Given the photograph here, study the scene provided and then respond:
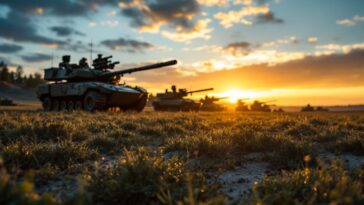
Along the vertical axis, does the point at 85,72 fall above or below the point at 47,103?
above

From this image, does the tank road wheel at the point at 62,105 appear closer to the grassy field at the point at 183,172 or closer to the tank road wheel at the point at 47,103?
the tank road wheel at the point at 47,103

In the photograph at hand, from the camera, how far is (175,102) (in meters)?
31.5

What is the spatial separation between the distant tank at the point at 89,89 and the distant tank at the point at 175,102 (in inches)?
376

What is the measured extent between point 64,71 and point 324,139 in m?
19.5

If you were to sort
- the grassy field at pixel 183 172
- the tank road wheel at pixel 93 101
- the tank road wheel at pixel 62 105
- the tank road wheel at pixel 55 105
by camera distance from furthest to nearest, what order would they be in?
the tank road wheel at pixel 55 105 < the tank road wheel at pixel 62 105 < the tank road wheel at pixel 93 101 < the grassy field at pixel 183 172

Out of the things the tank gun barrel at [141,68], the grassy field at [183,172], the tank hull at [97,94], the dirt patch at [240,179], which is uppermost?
the tank gun barrel at [141,68]

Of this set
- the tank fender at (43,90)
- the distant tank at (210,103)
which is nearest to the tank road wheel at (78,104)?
the tank fender at (43,90)

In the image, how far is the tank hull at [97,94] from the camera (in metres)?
18.5

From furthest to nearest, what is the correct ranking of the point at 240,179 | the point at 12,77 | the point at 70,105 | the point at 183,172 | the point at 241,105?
the point at 12,77 < the point at 241,105 < the point at 70,105 < the point at 240,179 < the point at 183,172

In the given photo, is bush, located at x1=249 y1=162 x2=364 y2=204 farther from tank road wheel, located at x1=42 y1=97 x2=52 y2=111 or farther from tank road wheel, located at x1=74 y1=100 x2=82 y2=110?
tank road wheel, located at x1=42 y1=97 x2=52 y2=111

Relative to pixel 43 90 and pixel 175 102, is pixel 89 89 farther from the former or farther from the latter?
pixel 175 102

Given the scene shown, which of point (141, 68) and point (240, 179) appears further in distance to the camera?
point (141, 68)

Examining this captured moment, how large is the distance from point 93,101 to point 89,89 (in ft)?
3.82

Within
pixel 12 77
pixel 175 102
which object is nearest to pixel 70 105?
pixel 175 102
